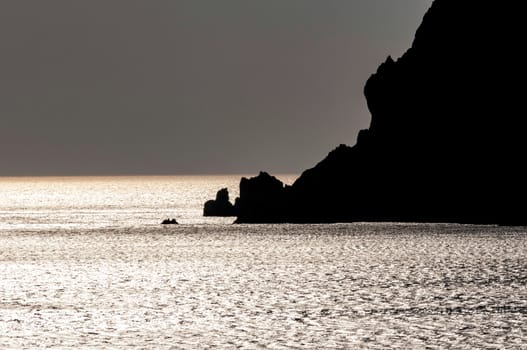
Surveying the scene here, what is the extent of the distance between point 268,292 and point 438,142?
93.8 meters

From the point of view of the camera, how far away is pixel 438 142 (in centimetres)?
15225

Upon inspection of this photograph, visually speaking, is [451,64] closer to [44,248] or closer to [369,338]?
[44,248]

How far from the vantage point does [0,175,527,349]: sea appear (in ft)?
141

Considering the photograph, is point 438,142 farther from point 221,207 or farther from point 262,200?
point 221,207

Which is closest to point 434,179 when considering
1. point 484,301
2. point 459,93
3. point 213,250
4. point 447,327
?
point 459,93

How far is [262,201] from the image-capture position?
160m

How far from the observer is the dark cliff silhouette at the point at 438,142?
473 feet

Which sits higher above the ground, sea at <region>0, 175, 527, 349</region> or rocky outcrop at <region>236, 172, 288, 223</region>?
rocky outcrop at <region>236, 172, 288, 223</region>

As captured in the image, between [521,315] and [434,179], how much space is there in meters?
101

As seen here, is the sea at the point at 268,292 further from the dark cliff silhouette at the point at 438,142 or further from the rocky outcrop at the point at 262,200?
the rocky outcrop at the point at 262,200

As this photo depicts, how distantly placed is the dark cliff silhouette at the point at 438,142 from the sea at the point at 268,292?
19.4m

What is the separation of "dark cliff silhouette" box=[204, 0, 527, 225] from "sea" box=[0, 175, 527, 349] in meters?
19.4

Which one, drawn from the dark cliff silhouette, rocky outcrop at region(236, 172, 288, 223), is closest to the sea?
the dark cliff silhouette

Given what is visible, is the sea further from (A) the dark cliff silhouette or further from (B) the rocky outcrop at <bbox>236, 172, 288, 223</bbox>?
(B) the rocky outcrop at <bbox>236, 172, 288, 223</bbox>
